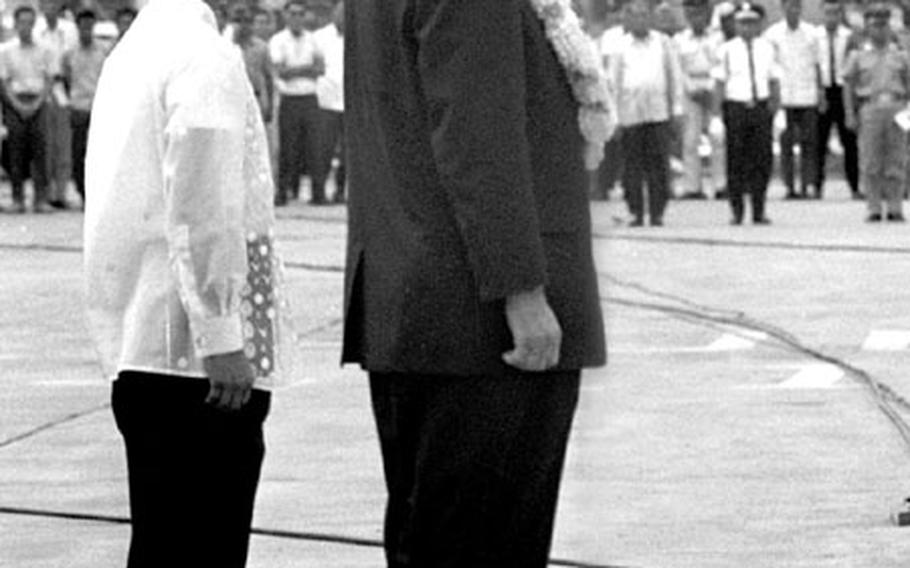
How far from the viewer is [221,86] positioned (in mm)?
5816

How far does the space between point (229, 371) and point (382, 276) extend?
0.68m

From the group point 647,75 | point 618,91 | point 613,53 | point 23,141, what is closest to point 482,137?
point 618,91

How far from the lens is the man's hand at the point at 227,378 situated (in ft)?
19.0

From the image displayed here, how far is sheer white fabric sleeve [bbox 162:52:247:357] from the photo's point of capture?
18.9ft

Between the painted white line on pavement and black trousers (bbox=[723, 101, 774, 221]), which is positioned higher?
the painted white line on pavement

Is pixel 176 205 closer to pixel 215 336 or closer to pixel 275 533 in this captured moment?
pixel 215 336

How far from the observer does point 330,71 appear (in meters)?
33.0

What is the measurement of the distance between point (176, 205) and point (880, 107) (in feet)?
78.0

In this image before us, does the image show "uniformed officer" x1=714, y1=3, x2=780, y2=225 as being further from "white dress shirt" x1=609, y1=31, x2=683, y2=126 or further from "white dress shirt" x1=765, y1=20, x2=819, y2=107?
"white dress shirt" x1=765, y1=20, x2=819, y2=107

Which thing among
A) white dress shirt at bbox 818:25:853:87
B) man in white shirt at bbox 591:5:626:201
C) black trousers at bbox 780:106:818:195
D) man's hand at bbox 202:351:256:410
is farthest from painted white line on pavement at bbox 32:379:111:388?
white dress shirt at bbox 818:25:853:87

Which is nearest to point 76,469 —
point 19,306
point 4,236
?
point 19,306

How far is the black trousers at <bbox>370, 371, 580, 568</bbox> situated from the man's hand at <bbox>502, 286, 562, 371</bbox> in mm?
93

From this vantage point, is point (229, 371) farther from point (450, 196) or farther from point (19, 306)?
point (19, 306)

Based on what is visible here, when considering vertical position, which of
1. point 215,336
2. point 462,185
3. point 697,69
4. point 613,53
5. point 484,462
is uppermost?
point 462,185
